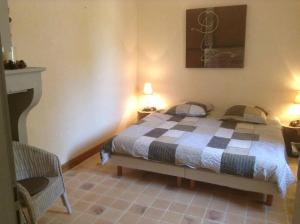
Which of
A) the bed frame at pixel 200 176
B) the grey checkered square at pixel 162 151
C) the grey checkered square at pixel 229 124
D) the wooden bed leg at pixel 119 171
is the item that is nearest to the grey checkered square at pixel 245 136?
the grey checkered square at pixel 229 124

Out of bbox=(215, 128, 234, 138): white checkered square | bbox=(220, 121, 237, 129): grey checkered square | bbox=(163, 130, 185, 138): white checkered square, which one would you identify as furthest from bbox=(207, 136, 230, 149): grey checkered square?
bbox=(220, 121, 237, 129): grey checkered square

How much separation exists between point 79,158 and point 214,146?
1710 millimetres

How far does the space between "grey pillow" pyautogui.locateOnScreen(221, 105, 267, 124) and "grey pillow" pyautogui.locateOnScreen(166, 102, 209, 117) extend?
32cm

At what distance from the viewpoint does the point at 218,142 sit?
288cm

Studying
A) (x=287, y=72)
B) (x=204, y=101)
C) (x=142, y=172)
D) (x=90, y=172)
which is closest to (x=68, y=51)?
(x=90, y=172)

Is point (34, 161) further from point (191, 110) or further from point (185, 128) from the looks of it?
point (191, 110)

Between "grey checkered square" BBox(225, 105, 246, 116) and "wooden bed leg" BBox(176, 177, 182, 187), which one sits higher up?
"grey checkered square" BBox(225, 105, 246, 116)

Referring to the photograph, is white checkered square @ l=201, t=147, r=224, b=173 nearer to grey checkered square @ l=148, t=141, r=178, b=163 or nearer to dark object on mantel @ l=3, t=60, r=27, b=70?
grey checkered square @ l=148, t=141, r=178, b=163

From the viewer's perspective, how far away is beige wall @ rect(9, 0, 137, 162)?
2.72m

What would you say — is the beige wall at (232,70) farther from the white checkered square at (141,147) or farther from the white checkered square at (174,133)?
the white checkered square at (141,147)

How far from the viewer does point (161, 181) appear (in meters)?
3.01

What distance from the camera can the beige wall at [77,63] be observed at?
2722 millimetres

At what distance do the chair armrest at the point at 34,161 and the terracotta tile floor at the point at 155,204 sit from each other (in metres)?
0.44

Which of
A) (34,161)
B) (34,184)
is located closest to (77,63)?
(34,161)
